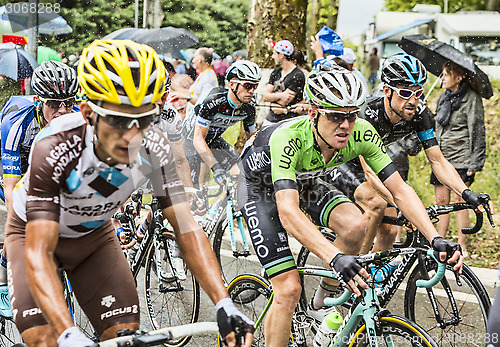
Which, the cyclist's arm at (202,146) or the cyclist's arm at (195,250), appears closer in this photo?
the cyclist's arm at (195,250)

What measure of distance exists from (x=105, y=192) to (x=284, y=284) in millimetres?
1436

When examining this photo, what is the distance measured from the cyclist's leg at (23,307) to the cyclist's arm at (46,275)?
1.52ft

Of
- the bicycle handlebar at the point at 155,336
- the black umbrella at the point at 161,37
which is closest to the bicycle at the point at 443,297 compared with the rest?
the bicycle handlebar at the point at 155,336

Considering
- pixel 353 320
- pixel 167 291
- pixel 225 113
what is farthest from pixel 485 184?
pixel 353 320

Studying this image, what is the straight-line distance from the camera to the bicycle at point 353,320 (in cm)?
315

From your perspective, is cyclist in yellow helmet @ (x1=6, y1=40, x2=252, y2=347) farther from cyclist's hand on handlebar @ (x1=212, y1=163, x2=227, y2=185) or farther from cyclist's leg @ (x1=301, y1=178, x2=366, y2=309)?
cyclist's hand on handlebar @ (x1=212, y1=163, x2=227, y2=185)

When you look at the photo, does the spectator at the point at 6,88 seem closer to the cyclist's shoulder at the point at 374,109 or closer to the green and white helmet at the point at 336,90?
the cyclist's shoulder at the point at 374,109

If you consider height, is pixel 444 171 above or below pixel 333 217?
above

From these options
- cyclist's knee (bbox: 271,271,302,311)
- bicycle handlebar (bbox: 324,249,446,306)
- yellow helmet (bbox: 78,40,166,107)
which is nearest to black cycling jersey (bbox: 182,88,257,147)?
cyclist's knee (bbox: 271,271,302,311)

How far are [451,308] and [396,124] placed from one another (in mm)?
1851

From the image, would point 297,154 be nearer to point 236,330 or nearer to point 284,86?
point 236,330

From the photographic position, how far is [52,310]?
2293 mm

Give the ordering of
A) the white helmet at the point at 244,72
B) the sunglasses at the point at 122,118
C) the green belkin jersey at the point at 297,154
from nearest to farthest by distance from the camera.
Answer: the sunglasses at the point at 122,118 → the green belkin jersey at the point at 297,154 → the white helmet at the point at 244,72

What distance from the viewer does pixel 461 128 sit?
7457 mm
